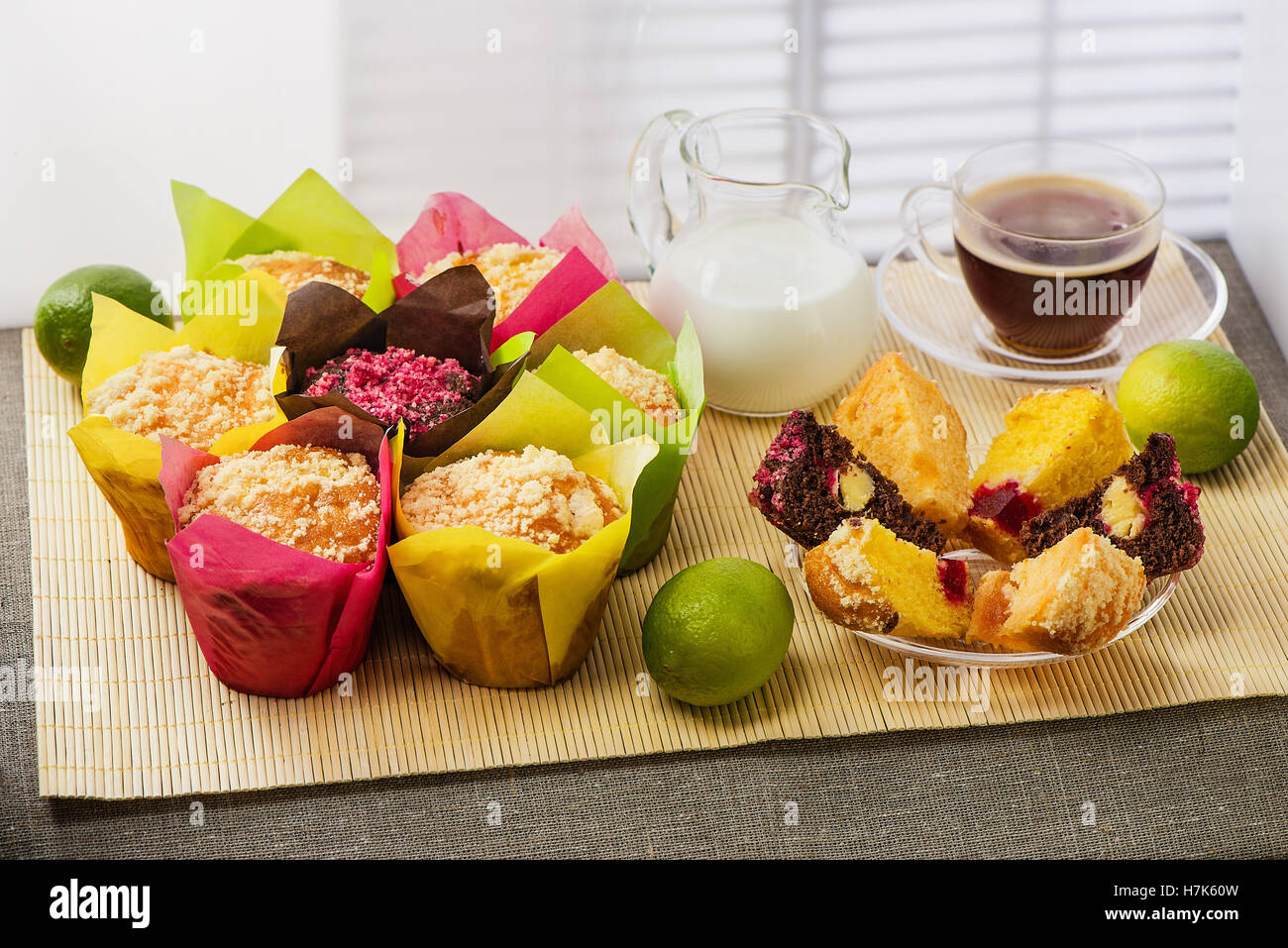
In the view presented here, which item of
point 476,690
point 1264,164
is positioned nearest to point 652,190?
point 476,690

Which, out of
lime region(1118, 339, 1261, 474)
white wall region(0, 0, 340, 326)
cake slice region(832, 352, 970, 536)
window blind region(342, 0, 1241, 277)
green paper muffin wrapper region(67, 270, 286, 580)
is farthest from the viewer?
window blind region(342, 0, 1241, 277)

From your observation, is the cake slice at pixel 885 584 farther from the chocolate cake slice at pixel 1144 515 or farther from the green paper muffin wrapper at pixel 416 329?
the green paper muffin wrapper at pixel 416 329

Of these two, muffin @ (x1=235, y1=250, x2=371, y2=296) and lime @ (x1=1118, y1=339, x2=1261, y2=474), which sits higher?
muffin @ (x1=235, y1=250, x2=371, y2=296)

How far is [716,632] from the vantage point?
1.24 metres

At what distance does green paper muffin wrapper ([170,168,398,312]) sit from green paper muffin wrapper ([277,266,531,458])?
115 mm

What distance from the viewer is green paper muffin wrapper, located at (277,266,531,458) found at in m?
1.41

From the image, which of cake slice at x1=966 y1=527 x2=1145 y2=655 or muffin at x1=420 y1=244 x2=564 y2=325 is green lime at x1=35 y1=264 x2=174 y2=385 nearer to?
muffin at x1=420 y1=244 x2=564 y2=325

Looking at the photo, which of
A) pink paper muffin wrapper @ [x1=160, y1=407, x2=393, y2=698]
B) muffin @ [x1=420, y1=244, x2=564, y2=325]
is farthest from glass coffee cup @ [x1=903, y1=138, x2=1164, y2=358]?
pink paper muffin wrapper @ [x1=160, y1=407, x2=393, y2=698]

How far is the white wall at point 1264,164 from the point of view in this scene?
6.00 feet

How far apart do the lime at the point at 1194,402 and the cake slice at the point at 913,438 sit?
222 mm

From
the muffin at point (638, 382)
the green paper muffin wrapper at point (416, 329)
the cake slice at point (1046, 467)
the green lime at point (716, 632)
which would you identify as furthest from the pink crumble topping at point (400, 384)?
the cake slice at point (1046, 467)

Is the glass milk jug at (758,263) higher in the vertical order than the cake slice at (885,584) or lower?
higher

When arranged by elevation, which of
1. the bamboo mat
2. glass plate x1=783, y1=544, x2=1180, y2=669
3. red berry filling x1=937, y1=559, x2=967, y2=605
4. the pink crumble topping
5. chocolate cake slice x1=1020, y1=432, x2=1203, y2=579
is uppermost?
the pink crumble topping
